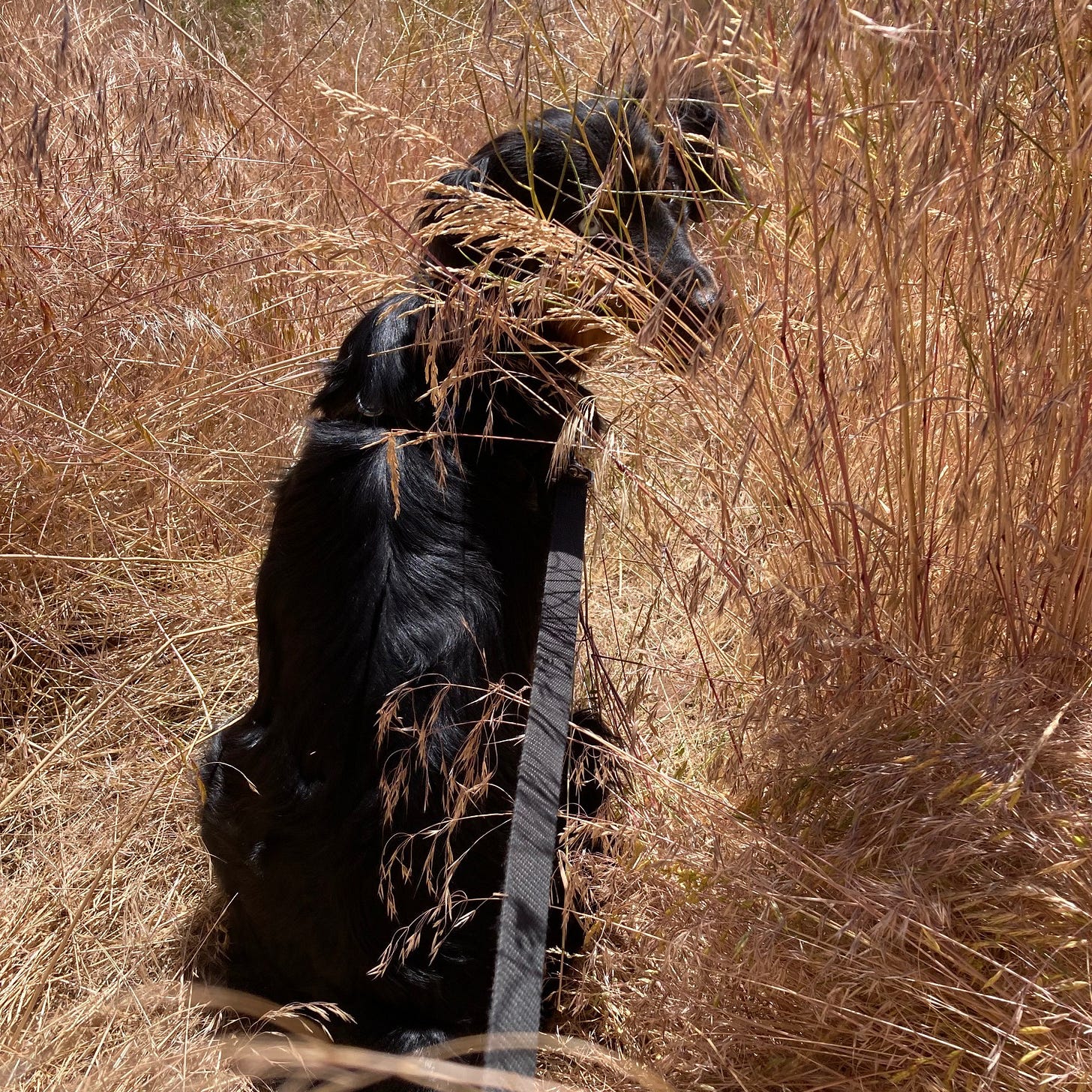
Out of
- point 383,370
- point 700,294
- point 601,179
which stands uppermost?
point 601,179

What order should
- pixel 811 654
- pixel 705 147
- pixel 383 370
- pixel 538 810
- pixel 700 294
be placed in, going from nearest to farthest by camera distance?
pixel 538 810, pixel 811 654, pixel 700 294, pixel 383 370, pixel 705 147

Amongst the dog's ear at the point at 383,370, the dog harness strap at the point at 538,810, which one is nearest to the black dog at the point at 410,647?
the dog's ear at the point at 383,370

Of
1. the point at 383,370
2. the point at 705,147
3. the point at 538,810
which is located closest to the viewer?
the point at 538,810

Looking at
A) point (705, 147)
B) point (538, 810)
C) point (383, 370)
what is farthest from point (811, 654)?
point (705, 147)

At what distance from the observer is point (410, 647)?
1709 mm

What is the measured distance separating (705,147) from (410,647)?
3.74ft

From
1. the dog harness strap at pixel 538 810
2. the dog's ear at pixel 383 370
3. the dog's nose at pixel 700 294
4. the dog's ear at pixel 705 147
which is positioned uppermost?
the dog's ear at pixel 705 147

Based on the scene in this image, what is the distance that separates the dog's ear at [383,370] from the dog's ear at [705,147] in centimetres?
53

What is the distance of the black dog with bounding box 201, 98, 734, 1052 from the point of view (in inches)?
65.5

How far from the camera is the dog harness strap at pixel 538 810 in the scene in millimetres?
1048

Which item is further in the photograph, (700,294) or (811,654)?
(700,294)

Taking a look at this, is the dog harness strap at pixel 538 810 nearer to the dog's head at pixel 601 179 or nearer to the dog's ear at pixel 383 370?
the dog's ear at pixel 383 370

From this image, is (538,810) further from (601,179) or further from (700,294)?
(601,179)

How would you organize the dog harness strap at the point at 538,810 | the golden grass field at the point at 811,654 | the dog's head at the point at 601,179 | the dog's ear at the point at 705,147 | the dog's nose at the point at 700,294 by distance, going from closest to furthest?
1. the dog harness strap at the point at 538,810
2. the golden grass field at the point at 811,654
3. the dog's ear at the point at 705,147
4. the dog's nose at the point at 700,294
5. the dog's head at the point at 601,179
